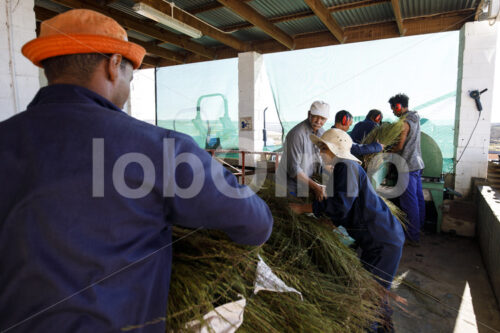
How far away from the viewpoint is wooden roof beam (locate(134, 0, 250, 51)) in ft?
12.7

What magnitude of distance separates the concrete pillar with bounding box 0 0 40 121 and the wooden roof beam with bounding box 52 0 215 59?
1988 millimetres

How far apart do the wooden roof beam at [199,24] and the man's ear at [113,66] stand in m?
3.57

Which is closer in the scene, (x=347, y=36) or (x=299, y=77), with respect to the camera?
(x=347, y=36)

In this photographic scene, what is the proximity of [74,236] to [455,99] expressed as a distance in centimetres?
504

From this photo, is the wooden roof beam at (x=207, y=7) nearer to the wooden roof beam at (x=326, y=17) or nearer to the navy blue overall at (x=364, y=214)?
the wooden roof beam at (x=326, y=17)

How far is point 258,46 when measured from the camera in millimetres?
5996

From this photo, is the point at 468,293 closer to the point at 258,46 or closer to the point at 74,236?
the point at 74,236

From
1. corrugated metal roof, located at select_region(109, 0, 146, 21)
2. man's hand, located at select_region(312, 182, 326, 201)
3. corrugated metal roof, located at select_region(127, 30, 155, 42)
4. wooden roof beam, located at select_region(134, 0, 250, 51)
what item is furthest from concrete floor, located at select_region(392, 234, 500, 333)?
corrugated metal roof, located at select_region(127, 30, 155, 42)

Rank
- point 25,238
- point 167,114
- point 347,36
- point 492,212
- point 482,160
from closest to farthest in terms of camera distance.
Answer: point 25,238, point 492,212, point 482,160, point 347,36, point 167,114

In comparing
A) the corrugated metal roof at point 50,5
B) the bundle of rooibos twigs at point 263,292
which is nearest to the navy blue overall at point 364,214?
the bundle of rooibos twigs at point 263,292

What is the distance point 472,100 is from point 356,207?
11.4 feet

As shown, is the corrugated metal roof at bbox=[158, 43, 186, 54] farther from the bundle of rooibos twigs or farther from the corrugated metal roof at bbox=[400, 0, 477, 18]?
the bundle of rooibos twigs

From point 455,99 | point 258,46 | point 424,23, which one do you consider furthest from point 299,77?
point 455,99

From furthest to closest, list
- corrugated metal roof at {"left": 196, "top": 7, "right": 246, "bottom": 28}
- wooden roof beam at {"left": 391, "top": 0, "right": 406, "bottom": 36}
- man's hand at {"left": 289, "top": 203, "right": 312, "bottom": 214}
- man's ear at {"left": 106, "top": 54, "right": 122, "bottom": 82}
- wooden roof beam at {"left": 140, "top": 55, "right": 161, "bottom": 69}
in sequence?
wooden roof beam at {"left": 140, "top": 55, "right": 161, "bottom": 69} → corrugated metal roof at {"left": 196, "top": 7, "right": 246, "bottom": 28} → wooden roof beam at {"left": 391, "top": 0, "right": 406, "bottom": 36} → man's hand at {"left": 289, "top": 203, "right": 312, "bottom": 214} → man's ear at {"left": 106, "top": 54, "right": 122, "bottom": 82}
